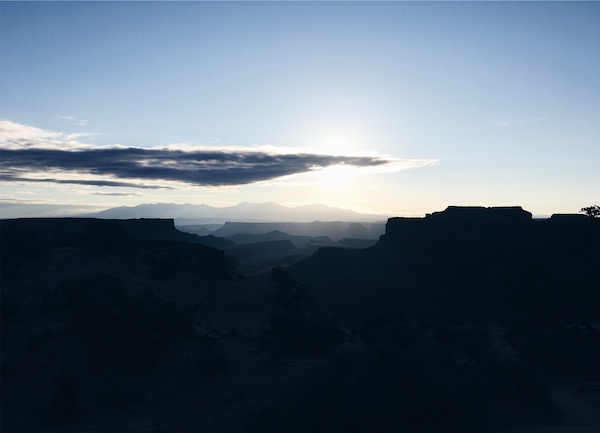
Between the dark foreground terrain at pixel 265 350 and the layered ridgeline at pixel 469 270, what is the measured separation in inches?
7.1

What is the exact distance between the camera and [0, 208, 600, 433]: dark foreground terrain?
1393 cm

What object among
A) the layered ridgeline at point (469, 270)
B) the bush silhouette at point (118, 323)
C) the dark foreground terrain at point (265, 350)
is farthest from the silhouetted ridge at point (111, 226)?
the layered ridgeline at point (469, 270)

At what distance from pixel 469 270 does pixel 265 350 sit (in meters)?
34.6

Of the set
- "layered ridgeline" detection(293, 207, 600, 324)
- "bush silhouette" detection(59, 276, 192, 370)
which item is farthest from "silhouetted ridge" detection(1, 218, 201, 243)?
"layered ridgeline" detection(293, 207, 600, 324)

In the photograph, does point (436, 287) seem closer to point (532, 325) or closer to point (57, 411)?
point (532, 325)

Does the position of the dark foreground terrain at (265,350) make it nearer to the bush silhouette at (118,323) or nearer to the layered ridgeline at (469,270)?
the bush silhouette at (118,323)

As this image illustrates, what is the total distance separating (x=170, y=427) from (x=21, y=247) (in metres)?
26.6

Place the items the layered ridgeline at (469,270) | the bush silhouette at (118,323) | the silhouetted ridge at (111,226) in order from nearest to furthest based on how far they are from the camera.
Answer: the bush silhouette at (118,323) → the layered ridgeline at (469,270) → the silhouetted ridge at (111,226)

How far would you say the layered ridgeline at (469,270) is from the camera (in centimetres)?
2881

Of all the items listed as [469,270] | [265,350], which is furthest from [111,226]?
[469,270]

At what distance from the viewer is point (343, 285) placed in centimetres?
5441

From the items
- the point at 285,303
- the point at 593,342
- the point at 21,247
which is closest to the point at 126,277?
the point at 21,247

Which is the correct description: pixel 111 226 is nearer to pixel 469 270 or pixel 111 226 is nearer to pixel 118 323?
pixel 118 323

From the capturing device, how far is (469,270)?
52.5 meters
